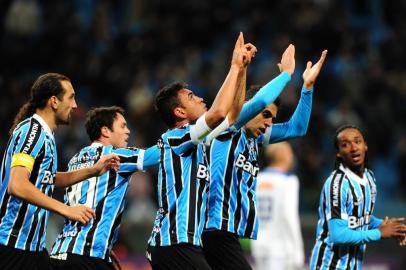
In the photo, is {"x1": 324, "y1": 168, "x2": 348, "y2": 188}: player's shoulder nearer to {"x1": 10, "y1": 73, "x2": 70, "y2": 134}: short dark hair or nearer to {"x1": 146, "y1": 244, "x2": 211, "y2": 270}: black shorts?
{"x1": 146, "y1": 244, "x2": 211, "y2": 270}: black shorts

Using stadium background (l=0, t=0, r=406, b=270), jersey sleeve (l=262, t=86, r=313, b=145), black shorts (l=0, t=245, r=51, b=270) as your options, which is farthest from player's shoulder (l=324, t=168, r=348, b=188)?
stadium background (l=0, t=0, r=406, b=270)

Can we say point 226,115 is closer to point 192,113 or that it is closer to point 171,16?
point 192,113

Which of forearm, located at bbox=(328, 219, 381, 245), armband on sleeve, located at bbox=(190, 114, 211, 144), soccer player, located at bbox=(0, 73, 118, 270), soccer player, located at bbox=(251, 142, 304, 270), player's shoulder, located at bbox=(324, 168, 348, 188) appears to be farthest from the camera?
soccer player, located at bbox=(251, 142, 304, 270)

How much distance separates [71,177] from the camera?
257 inches

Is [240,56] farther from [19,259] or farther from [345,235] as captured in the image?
[19,259]

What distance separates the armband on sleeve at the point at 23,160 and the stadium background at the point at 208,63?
629cm

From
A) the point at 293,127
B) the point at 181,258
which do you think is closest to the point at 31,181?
the point at 181,258

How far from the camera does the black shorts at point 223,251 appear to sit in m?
6.62

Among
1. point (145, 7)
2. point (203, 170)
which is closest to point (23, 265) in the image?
point (203, 170)

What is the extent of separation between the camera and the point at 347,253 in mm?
7215

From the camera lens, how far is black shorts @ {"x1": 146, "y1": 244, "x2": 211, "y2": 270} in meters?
6.13

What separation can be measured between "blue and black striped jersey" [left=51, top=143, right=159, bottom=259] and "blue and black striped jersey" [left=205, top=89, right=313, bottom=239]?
49 cm

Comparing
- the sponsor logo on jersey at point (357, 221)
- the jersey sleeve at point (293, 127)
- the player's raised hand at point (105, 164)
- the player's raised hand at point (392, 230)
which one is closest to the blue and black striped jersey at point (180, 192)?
the player's raised hand at point (105, 164)

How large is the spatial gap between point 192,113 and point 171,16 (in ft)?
32.9
